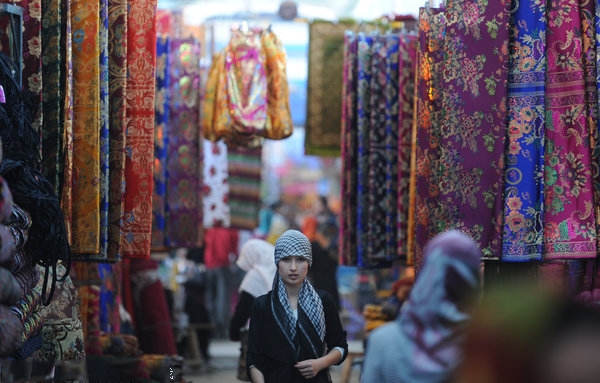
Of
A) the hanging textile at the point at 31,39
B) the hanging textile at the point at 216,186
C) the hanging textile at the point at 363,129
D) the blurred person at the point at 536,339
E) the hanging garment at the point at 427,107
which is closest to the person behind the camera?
the blurred person at the point at 536,339

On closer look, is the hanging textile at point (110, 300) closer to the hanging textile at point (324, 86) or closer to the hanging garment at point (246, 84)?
the hanging garment at point (246, 84)

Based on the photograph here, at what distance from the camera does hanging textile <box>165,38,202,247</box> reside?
31.5 feet

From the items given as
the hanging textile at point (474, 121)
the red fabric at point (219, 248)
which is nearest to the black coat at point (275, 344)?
the hanging textile at point (474, 121)

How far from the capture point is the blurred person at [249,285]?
283 inches

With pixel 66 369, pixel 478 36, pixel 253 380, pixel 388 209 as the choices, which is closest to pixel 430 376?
pixel 66 369

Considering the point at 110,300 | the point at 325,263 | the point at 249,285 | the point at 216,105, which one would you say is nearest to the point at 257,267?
the point at 249,285

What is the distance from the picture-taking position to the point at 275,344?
545 cm

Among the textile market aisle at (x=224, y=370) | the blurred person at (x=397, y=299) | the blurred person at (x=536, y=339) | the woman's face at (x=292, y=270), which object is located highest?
the blurred person at (x=536, y=339)

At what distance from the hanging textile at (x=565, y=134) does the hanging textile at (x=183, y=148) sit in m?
4.68

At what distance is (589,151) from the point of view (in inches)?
215

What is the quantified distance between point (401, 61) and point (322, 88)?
1757 mm

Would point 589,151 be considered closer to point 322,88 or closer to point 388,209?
point 388,209

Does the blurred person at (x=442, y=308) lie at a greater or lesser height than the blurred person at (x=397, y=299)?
greater

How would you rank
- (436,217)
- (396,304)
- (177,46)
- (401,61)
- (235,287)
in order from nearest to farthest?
(436,217)
(401,61)
(396,304)
(177,46)
(235,287)
